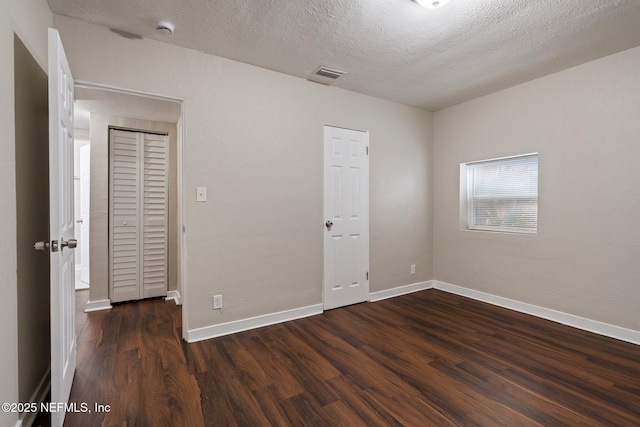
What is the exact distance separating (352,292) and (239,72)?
2690mm

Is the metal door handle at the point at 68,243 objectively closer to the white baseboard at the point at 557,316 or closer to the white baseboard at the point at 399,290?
the white baseboard at the point at 399,290

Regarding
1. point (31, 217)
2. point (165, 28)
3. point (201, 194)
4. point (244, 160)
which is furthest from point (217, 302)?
point (165, 28)

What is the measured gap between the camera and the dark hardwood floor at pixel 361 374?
5.54ft

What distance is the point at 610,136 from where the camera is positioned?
2688 mm

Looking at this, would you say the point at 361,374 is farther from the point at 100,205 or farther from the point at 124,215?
the point at 100,205

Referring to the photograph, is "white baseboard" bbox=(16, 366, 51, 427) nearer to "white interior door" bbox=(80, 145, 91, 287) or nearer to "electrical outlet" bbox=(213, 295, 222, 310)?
"electrical outlet" bbox=(213, 295, 222, 310)

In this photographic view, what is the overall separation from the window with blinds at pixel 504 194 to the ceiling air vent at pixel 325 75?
2.12 meters

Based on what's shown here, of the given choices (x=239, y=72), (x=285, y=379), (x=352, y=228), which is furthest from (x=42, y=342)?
(x=352, y=228)

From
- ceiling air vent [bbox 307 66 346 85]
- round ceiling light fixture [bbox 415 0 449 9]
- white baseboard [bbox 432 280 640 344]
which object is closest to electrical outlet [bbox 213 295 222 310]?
ceiling air vent [bbox 307 66 346 85]

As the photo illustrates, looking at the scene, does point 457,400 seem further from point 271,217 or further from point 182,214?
point 182,214

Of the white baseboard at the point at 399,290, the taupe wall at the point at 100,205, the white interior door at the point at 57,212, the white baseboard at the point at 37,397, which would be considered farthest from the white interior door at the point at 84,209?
the white baseboard at the point at 399,290

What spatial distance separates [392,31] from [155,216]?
343cm

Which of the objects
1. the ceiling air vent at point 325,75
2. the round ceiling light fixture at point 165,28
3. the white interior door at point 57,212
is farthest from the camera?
the ceiling air vent at point 325,75

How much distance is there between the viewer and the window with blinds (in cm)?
334
